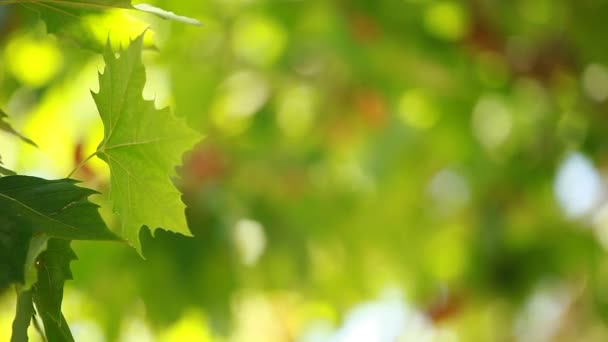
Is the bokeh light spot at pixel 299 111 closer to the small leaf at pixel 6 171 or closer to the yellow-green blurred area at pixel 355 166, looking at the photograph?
the yellow-green blurred area at pixel 355 166

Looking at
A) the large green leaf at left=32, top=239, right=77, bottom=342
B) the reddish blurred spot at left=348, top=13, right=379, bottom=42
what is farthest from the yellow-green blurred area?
the large green leaf at left=32, top=239, right=77, bottom=342

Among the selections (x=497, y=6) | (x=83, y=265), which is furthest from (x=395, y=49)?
(x=83, y=265)

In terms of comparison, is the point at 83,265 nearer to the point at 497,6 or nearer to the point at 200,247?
the point at 200,247

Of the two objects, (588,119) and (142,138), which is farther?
(588,119)

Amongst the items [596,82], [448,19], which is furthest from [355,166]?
[596,82]

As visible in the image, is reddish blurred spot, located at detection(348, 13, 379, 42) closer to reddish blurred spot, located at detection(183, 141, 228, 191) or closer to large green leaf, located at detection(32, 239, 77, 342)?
reddish blurred spot, located at detection(183, 141, 228, 191)

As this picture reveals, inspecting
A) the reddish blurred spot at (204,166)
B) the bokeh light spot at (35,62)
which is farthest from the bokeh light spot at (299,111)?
the bokeh light spot at (35,62)

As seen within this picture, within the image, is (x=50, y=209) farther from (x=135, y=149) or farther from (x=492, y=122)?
(x=492, y=122)

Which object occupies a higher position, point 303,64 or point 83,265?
point 303,64
